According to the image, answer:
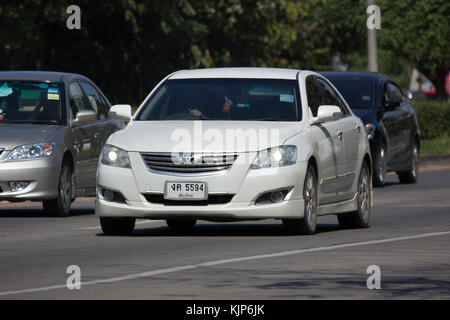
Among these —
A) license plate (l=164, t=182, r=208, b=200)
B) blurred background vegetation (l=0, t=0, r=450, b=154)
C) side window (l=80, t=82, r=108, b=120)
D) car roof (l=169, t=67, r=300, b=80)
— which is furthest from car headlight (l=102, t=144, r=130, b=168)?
blurred background vegetation (l=0, t=0, r=450, b=154)

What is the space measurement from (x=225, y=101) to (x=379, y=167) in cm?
923

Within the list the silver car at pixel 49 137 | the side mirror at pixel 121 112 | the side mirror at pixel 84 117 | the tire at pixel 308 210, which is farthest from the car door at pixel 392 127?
the tire at pixel 308 210

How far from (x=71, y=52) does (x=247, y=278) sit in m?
33.7

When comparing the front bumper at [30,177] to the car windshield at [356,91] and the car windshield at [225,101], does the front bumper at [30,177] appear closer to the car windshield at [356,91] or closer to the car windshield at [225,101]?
the car windshield at [225,101]

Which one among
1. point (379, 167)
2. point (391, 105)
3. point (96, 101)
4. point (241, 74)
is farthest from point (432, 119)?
point (241, 74)

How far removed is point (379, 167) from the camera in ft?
77.7

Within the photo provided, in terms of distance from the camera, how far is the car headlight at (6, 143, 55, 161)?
17.0 meters

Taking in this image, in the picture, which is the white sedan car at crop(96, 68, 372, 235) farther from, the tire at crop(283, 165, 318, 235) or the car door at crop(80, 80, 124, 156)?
the car door at crop(80, 80, 124, 156)

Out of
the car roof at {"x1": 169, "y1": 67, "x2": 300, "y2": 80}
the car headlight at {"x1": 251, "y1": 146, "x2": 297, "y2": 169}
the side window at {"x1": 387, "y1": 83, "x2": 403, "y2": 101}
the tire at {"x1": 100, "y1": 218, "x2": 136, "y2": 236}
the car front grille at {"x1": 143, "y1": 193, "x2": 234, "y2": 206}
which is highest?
the car roof at {"x1": 169, "y1": 67, "x2": 300, "y2": 80}

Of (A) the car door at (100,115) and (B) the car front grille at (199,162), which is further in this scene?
(A) the car door at (100,115)

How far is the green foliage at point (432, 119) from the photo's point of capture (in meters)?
37.6

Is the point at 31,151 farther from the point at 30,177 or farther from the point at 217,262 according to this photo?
the point at 217,262

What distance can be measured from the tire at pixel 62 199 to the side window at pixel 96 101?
4.53 ft

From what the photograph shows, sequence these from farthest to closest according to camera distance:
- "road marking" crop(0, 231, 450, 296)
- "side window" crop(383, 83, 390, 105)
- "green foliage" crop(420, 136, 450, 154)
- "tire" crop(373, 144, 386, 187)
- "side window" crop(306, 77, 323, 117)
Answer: "green foliage" crop(420, 136, 450, 154) < "side window" crop(383, 83, 390, 105) < "tire" crop(373, 144, 386, 187) < "side window" crop(306, 77, 323, 117) < "road marking" crop(0, 231, 450, 296)
